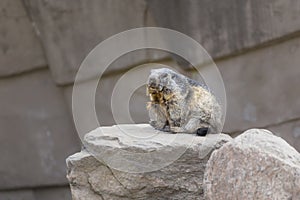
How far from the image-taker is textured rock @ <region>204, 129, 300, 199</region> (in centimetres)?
284

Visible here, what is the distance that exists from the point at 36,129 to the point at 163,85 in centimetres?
385

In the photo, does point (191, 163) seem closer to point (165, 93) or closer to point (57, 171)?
point (165, 93)

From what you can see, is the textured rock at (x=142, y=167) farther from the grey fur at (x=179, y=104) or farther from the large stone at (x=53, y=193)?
the large stone at (x=53, y=193)

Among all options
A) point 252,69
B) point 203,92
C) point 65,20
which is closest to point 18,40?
point 65,20

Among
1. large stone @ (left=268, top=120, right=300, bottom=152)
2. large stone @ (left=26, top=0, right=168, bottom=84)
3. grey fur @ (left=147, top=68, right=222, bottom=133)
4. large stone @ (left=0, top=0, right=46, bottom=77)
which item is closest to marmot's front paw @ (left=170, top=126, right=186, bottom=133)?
grey fur @ (left=147, top=68, right=222, bottom=133)

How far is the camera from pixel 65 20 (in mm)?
6719

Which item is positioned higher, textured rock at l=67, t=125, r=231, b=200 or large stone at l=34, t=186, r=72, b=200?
textured rock at l=67, t=125, r=231, b=200

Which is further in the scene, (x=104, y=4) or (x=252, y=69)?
(x=104, y=4)

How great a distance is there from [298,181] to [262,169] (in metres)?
0.17

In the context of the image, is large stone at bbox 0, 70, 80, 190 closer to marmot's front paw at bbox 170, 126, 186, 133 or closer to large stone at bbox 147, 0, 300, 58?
large stone at bbox 147, 0, 300, 58

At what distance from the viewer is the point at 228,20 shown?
19.9ft

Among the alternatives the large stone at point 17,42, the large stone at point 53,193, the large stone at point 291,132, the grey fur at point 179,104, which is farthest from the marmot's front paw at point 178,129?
the large stone at point 53,193

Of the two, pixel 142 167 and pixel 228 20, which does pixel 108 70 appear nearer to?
pixel 228 20

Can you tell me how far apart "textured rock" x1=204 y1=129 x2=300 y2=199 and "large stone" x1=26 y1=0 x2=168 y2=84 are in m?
3.51
